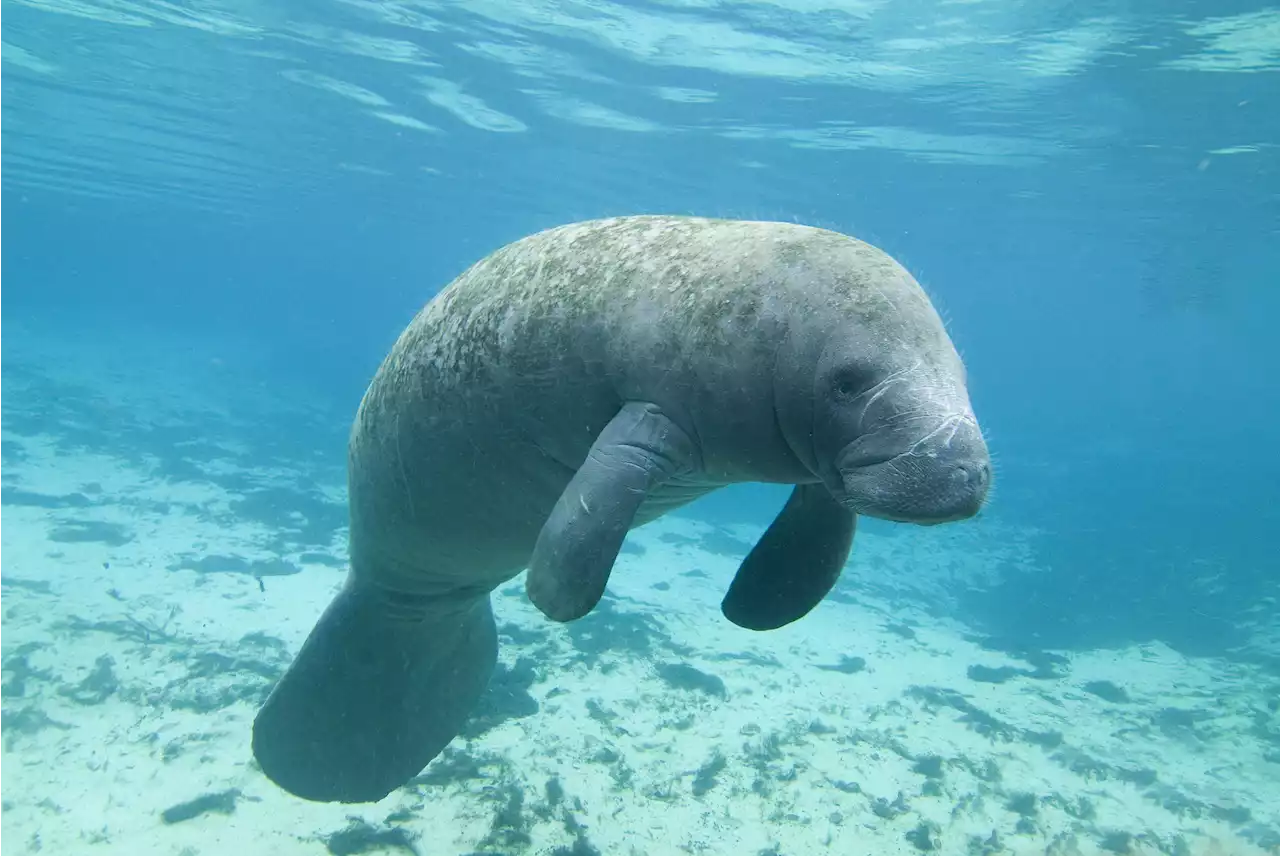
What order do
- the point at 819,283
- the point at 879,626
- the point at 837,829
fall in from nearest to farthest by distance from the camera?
the point at 819,283
the point at 837,829
the point at 879,626

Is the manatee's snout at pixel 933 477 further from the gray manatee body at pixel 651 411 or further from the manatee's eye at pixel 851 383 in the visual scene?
the manatee's eye at pixel 851 383

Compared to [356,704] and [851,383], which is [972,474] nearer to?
[851,383]

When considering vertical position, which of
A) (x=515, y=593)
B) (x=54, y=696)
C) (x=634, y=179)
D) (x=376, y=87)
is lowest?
(x=515, y=593)

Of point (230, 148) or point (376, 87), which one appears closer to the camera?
point (376, 87)

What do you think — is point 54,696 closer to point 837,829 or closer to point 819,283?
point 837,829

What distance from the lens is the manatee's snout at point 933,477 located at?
2.02 metres

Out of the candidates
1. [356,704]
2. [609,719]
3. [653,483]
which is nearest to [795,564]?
[653,483]

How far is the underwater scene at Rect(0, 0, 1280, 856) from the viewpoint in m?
2.65

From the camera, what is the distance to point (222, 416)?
22.4 metres

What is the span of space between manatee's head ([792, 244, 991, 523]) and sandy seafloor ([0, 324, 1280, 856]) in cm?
394

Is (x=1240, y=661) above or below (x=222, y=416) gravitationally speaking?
above

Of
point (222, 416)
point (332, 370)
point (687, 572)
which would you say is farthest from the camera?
point (332, 370)

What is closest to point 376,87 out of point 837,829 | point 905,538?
point 905,538

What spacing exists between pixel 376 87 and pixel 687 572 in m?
14.3
